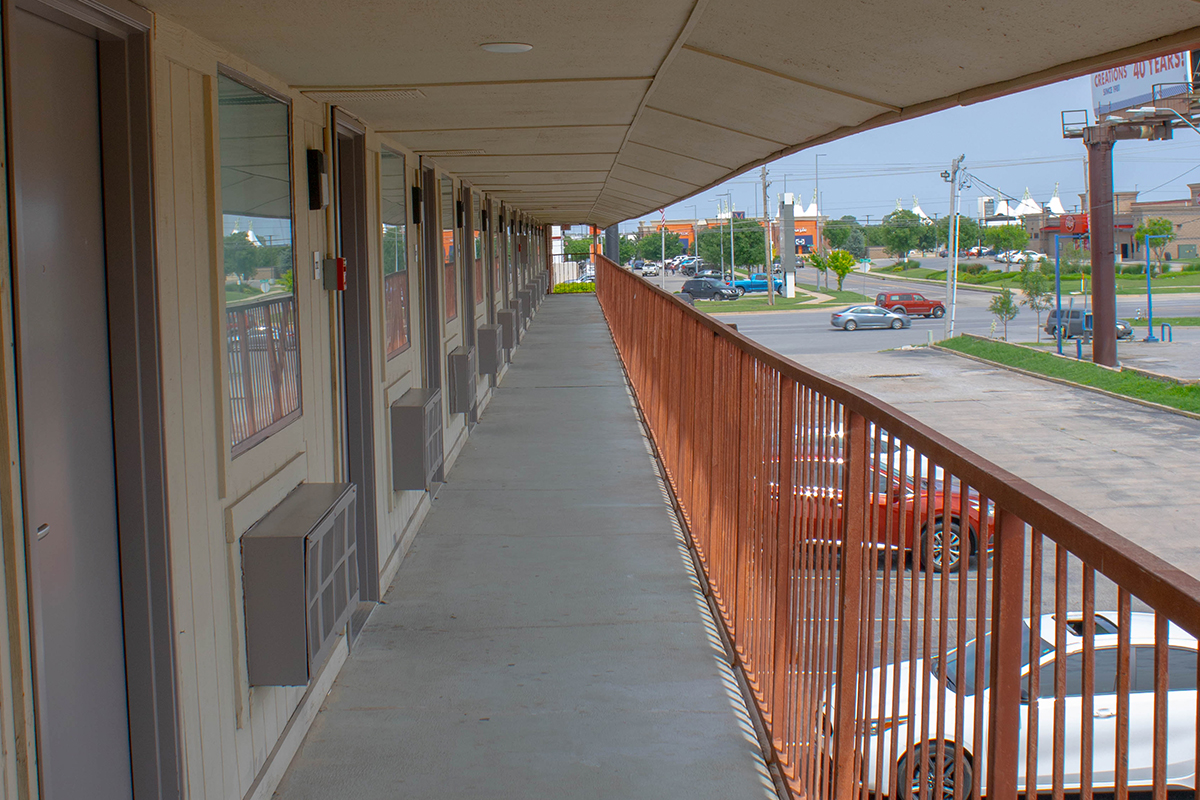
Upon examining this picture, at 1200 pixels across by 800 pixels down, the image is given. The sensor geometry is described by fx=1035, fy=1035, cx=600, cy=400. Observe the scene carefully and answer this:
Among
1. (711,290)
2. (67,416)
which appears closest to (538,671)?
(67,416)

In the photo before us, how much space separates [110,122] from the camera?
2258 millimetres

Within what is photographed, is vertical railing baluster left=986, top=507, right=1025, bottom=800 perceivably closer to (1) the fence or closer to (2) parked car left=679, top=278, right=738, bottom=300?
(1) the fence

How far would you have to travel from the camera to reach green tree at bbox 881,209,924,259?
107188 mm

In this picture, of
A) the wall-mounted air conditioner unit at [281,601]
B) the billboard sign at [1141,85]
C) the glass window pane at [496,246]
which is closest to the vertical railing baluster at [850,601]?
the wall-mounted air conditioner unit at [281,601]

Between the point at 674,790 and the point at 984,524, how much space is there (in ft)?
5.79

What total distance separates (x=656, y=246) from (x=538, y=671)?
108595 millimetres

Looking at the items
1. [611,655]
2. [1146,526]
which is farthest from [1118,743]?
[1146,526]

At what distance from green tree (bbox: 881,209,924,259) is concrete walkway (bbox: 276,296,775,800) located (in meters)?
106

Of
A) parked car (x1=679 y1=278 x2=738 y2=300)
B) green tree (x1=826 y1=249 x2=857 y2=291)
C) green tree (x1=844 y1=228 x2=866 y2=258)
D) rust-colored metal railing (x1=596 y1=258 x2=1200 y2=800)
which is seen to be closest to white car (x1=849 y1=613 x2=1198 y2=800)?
rust-colored metal railing (x1=596 y1=258 x2=1200 y2=800)

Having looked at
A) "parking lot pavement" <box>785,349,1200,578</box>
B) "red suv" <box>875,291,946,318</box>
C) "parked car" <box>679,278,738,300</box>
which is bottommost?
"parking lot pavement" <box>785,349,1200,578</box>

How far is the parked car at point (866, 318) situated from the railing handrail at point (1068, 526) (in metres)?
40.3

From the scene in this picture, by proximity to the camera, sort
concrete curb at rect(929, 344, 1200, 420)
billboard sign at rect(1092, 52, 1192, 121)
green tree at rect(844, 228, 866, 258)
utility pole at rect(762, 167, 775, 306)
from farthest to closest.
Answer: green tree at rect(844, 228, 866, 258), utility pole at rect(762, 167, 775, 306), billboard sign at rect(1092, 52, 1192, 121), concrete curb at rect(929, 344, 1200, 420)

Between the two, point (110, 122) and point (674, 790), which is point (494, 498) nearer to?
point (674, 790)

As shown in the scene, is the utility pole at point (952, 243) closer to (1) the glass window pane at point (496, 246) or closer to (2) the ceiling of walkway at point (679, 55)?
(1) the glass window pane at point (496, 246)
